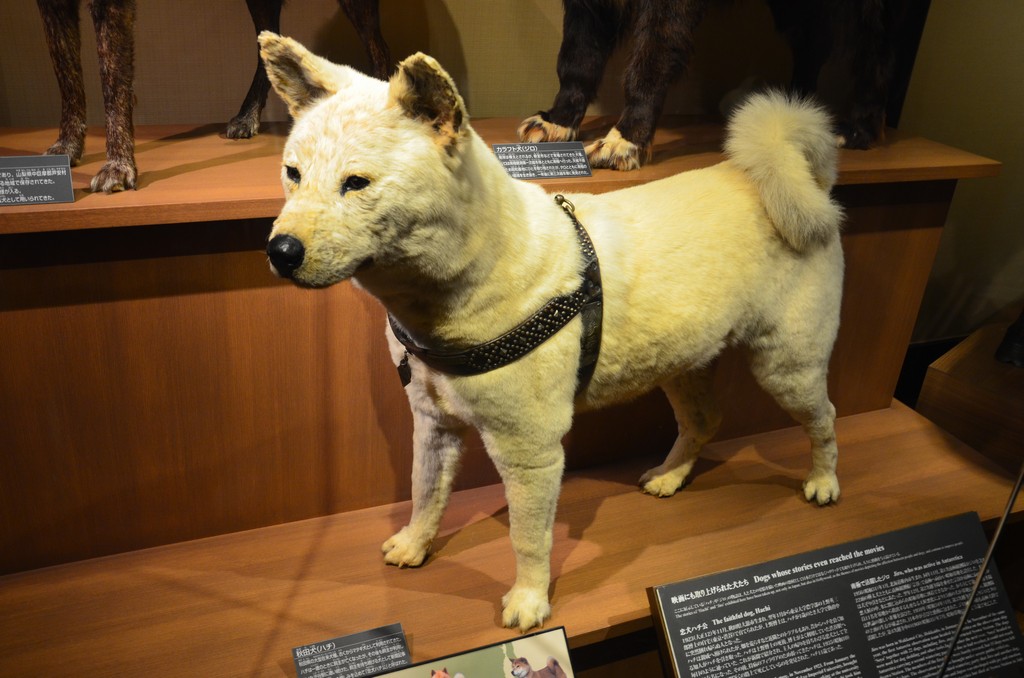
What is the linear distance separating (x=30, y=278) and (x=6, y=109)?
754 mm

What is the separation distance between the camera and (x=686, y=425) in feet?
6.52

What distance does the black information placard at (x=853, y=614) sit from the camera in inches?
59.2

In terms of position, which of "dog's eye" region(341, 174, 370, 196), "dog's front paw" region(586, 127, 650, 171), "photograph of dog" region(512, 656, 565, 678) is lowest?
"photograph of dog" region(512, 656, 565, 678)

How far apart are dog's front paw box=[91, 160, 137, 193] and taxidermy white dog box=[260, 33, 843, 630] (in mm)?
481

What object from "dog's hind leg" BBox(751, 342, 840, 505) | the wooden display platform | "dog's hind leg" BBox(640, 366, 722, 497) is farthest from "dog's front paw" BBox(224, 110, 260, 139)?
"dog's hind leg" BBox(751, 342, 840, 505)

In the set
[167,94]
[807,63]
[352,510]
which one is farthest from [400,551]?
[807,63]

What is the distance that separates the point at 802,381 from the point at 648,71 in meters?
0.77

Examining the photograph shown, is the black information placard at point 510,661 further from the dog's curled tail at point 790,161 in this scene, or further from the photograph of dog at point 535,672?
the dog's curled tail at point 790,161

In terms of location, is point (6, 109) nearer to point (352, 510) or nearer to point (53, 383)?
point (53, 383)

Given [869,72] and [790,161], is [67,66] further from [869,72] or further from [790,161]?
[869,72]

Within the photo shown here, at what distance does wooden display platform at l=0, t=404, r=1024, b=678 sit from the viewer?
1.54 metres

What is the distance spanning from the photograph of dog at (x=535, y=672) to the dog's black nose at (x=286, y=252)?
803 millimetres

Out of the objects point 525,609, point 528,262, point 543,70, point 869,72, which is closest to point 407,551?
point 525,609

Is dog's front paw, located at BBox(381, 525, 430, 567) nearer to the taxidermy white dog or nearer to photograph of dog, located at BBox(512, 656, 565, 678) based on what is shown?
the taxidermy white dog
